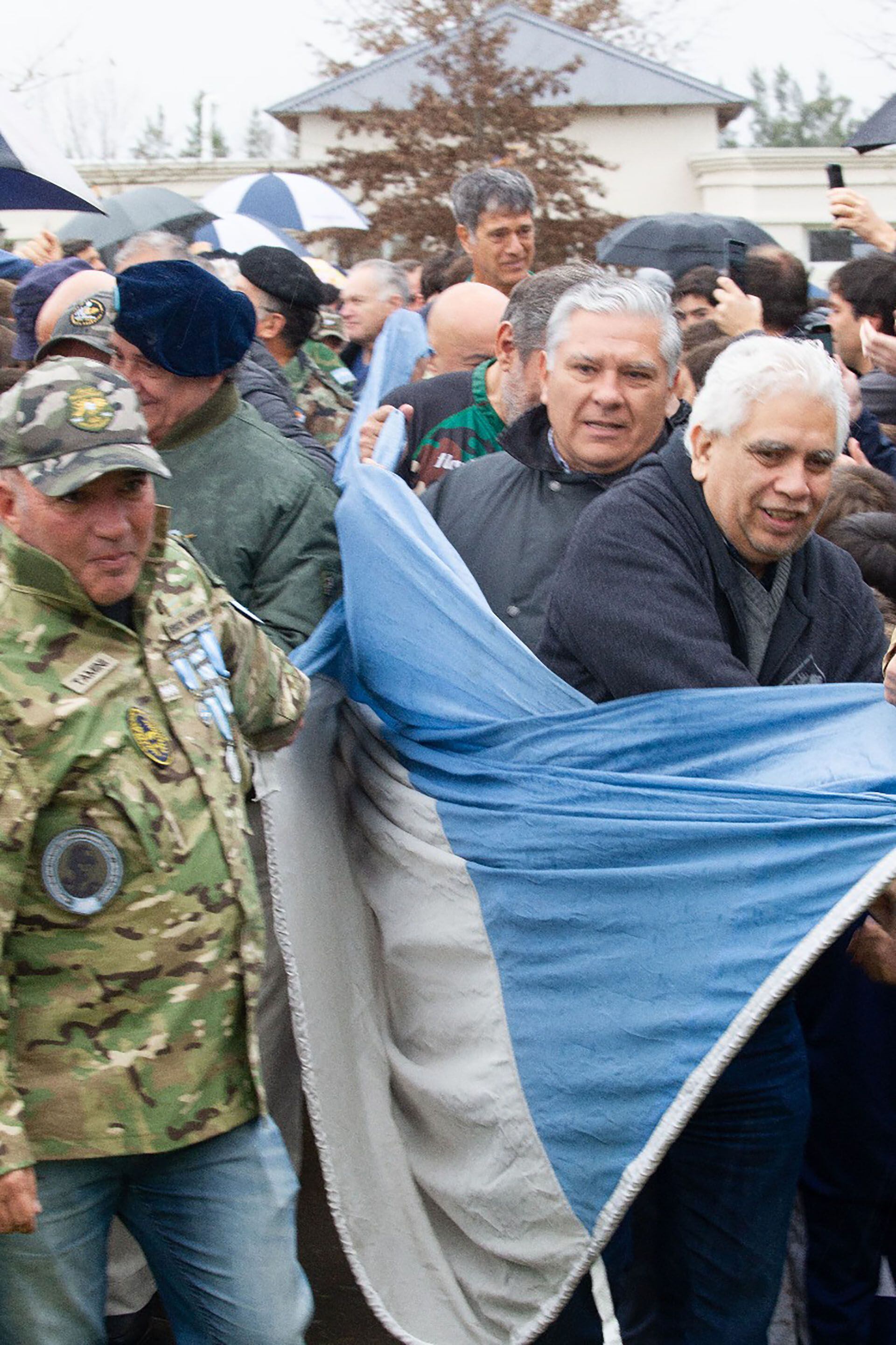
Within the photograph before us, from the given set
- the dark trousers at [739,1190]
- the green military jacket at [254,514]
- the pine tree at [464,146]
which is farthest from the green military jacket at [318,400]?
the pine tree at [464,146]

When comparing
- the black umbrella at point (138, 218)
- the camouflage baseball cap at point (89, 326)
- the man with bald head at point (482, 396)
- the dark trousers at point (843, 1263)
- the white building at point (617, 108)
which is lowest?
the dark trousers at point (843, 1263)

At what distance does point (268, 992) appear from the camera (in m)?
3.67

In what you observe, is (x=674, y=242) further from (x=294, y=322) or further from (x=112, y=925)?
(x=112, y=925)

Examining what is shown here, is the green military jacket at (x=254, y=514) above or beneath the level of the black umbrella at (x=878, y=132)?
beneath

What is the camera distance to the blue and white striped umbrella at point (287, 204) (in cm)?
1175

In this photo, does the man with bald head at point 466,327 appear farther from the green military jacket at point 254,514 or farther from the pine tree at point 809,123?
the pine tree at point 809,123

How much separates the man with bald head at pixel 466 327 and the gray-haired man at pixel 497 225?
33.6 inches

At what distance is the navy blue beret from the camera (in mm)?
3594

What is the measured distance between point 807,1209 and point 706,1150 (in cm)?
53

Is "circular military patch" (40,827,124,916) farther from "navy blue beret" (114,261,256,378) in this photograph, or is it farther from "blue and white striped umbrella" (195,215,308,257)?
"blue and white striped umbrella" (195,215,308,257)

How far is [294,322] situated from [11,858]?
11.9 feet

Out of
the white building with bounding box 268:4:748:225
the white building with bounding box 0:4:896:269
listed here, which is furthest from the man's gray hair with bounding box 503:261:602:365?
the white building with bounding box 0:4:896:269

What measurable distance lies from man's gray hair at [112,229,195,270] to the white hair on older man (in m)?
2.98

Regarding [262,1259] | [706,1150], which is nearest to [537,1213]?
[706,1150]
